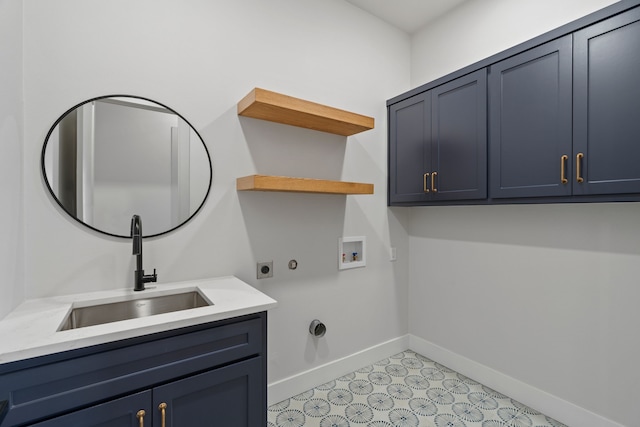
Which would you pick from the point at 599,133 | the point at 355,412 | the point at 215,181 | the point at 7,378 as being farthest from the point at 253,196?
the point at 599,133

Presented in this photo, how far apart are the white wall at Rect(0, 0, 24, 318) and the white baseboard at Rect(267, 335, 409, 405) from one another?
5.06 ft

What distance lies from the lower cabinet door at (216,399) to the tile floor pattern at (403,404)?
685 mm

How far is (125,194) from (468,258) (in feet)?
7.97

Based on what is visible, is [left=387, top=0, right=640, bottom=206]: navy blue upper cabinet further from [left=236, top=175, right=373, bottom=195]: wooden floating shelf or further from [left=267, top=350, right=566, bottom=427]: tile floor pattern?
[left=267, top=350, right=566, bottom=427]: tile floor pattern

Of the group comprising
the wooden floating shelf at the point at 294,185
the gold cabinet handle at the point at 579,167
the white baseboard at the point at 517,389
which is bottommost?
the white baseboard at the point at 517,389

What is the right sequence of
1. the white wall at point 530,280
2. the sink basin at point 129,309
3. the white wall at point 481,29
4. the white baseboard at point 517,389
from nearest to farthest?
the sink basin at point 129,309 → the white wall at point 530,280 → the white baseboard at point 517,389 → the white wall at point 481,29

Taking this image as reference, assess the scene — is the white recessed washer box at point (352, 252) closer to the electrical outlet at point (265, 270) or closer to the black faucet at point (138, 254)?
the electrical outlet at point (265, 270)

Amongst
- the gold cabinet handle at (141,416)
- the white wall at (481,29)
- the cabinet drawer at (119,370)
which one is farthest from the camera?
the white wall at (481,29)

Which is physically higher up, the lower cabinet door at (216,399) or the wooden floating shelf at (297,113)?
the wooden floating shelf at (297,113)

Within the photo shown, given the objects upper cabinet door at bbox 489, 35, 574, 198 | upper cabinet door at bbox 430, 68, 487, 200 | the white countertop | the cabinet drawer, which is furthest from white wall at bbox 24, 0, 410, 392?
upper cabinet door at bbox 489, 35, 574, 198

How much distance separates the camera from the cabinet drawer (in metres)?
0.97

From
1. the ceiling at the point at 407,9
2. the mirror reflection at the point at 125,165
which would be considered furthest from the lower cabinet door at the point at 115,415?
the ceiling at the point at 407,9

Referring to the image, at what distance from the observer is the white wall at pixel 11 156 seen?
1.20 m

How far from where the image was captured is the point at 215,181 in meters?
1.90
